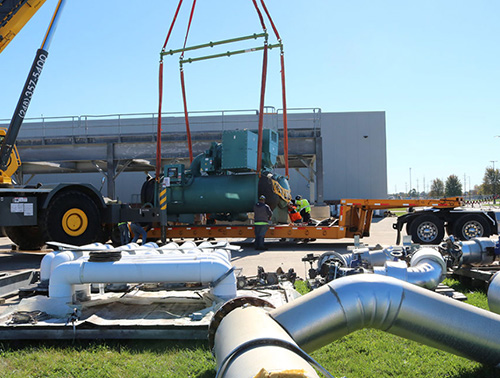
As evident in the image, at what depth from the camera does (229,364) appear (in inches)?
81.1

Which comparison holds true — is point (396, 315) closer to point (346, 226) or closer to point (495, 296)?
point (495, 296)

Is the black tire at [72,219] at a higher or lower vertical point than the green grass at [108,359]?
higher

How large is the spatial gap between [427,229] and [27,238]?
1055 centimetres

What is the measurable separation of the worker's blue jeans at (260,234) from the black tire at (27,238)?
5440 millimetres

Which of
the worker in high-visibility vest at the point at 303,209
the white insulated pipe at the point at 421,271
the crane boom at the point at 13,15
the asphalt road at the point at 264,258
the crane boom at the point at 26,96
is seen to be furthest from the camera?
the worker in high-visibility vest at the point at 303,209

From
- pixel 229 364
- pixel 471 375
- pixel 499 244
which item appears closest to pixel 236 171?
pixel 499 244

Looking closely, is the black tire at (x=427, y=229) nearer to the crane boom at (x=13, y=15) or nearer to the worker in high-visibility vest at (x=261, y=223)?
the worker in high-visibility vest at (x=261, y=223)

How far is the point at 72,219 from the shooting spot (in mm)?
9883

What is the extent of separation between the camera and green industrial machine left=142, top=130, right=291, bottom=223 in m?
12.8

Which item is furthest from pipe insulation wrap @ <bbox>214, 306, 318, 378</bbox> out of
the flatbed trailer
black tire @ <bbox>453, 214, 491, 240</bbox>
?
black tire @ <bbox>453, 214, 491, 240</bbox>

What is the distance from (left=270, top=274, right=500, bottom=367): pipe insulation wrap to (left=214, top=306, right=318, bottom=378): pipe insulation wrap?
0.89 ft

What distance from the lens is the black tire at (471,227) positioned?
38.5ft

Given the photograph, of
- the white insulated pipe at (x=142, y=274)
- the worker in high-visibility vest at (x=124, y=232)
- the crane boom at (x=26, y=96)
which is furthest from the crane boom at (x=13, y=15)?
the white insulated pipe at (x=142, y=274)

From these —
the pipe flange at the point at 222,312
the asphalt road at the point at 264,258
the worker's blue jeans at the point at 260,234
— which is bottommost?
the asphalt road at the point at 264,258
